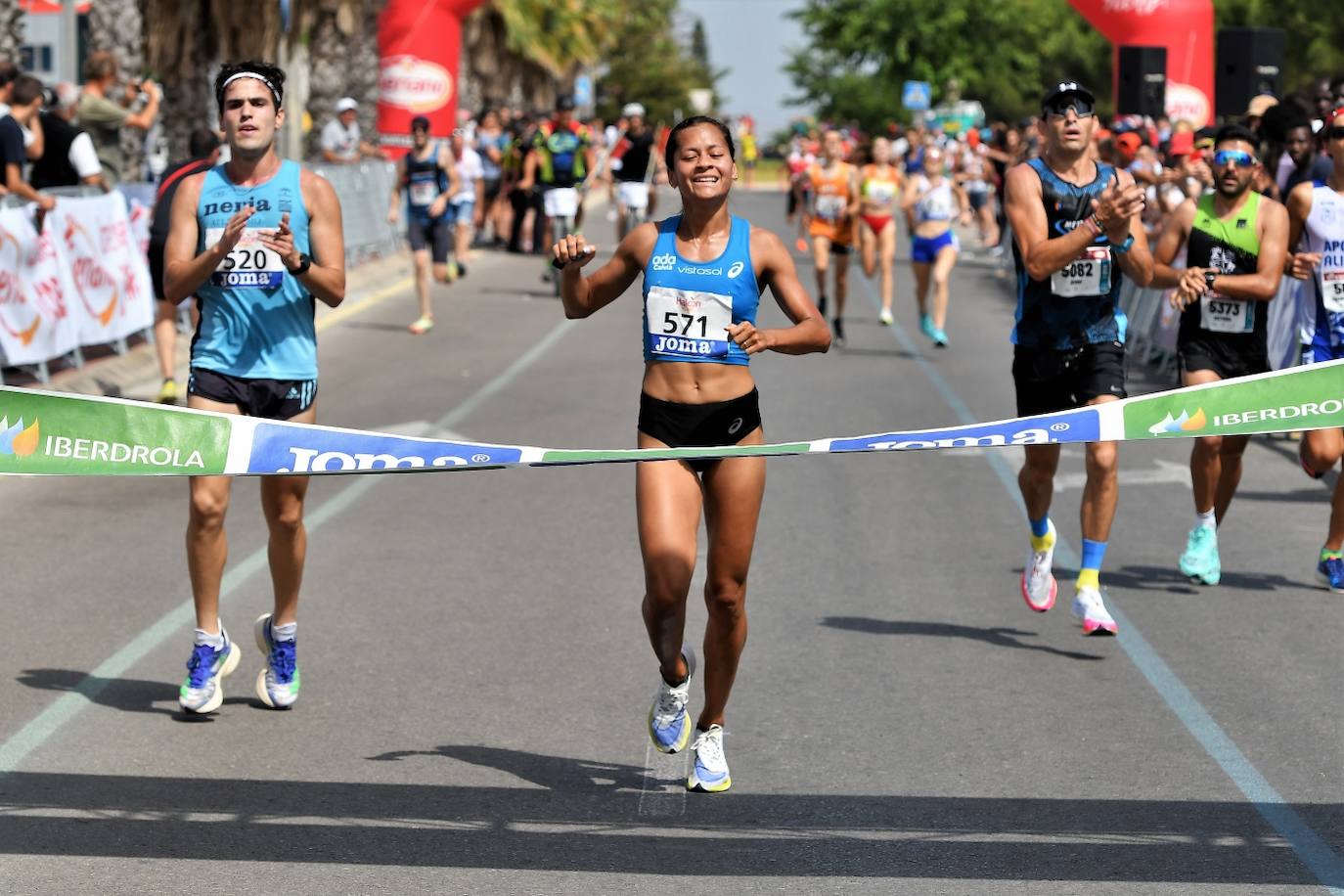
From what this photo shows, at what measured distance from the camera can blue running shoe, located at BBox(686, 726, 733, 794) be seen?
6059 millimetres

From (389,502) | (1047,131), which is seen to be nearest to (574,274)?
(1047,131)

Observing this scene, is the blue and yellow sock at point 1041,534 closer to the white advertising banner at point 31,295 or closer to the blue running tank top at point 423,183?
the white advertising banner at point 31,295

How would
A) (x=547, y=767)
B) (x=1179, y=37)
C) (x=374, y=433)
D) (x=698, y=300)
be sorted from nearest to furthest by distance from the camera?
(x=374, y=433) < (x=698, y=300) < (x=547, y=767) < (x=1179, y=37)

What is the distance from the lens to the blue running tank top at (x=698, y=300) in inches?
233

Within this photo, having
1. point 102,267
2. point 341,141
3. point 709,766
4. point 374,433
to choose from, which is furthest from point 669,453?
point 341,141

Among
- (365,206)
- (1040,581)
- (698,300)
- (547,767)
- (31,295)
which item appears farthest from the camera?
(365,206)

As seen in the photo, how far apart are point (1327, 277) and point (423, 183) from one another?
12200 mm

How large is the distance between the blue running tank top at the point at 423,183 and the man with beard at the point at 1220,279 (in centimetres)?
1186

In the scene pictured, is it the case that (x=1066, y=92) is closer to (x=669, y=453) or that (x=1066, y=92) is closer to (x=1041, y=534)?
(x=1041, y=534)

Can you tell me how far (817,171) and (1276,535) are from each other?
1027cm

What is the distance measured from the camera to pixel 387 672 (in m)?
7.45

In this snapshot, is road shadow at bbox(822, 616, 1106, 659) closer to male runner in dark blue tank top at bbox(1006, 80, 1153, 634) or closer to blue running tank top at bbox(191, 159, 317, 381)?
male runner in dark blue tank top at bbox(1006, 80, 1153, 634)

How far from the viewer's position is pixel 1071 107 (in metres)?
7.72

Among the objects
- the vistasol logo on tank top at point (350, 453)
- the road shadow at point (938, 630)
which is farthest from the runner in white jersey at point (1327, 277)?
the vistasol logo on tank top at point (350, 453)
